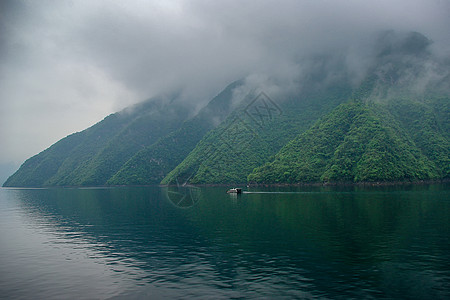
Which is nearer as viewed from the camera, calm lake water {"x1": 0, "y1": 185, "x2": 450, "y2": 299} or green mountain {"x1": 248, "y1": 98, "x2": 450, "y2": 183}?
calm lake water {"x1": 0, "y1": 185, "x2": 450, "y2": 299}

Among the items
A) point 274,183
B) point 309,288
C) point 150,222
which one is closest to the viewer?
point 309,288

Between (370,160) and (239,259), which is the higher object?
(370,160)

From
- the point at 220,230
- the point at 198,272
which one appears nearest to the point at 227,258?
the point at 198,272

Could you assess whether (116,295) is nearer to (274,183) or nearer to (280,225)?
(280,225)

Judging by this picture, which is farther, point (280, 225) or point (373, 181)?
point (373, 181)

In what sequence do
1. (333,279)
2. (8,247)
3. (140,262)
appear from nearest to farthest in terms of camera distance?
1. (333,279)
2. (140,262)
3. (8,247)

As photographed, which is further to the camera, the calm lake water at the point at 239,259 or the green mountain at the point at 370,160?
the green mountain at the point at 370,160

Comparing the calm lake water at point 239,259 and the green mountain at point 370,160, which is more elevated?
the green mountain at point 370,160

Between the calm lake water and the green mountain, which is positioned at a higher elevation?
the green mountain

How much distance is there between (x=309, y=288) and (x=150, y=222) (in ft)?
128

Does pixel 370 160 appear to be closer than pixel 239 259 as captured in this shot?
No

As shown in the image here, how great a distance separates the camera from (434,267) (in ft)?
85.6

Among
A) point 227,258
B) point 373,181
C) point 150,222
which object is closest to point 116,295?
point 227,258

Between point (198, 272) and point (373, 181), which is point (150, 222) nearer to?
point (198, 272)
